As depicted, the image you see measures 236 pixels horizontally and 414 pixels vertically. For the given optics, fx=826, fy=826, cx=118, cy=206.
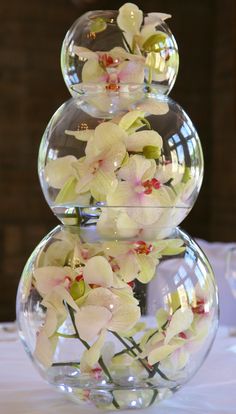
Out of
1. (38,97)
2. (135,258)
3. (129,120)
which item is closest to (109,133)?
(129,120)

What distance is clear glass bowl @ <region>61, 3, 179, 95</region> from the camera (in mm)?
903

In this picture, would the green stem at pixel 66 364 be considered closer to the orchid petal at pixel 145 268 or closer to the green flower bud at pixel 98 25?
the orchid petal at pixel 145 268

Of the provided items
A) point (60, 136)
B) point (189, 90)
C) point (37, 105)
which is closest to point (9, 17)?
point (37, 105)

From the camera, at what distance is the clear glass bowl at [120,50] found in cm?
90

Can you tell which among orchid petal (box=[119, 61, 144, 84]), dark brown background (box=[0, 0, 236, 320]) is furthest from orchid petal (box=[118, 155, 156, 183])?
dark brown background (box=[0, 0, 236, 320])

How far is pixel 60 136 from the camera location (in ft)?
2.93

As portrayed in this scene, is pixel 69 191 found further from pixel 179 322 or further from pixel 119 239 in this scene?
pixel 179 322

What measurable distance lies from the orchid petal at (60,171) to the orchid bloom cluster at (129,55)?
10 centimetres

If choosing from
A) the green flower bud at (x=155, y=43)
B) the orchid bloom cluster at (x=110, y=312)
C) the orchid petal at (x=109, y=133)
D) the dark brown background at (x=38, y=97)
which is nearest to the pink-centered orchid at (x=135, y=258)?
the orchid bloom cluster at (x=110, y=312)

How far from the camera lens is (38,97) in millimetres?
5969

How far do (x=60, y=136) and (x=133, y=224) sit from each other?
0.13 metres

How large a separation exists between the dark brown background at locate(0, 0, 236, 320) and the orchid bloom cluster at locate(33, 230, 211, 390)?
4.62 m

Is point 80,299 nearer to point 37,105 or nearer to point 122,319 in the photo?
point 122,319

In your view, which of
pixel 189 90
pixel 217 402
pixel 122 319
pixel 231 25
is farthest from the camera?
pixel 189 90
